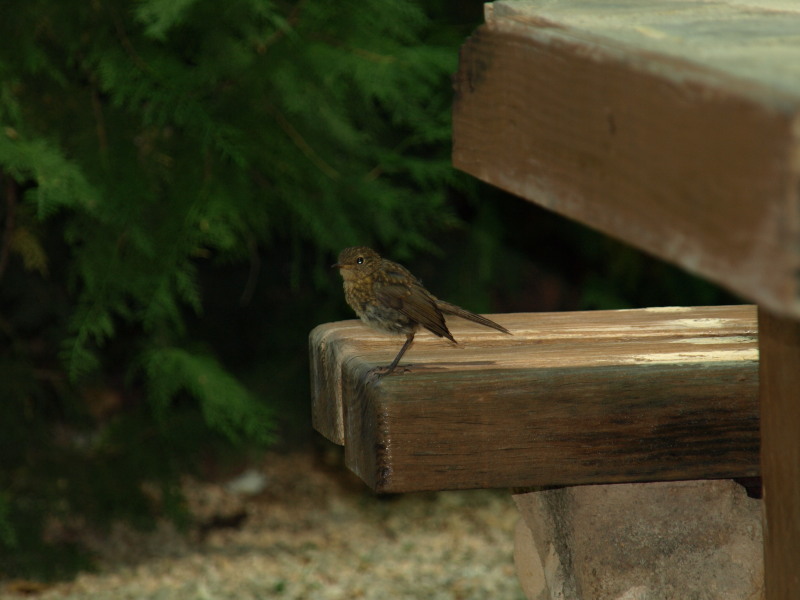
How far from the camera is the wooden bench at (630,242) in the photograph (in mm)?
788

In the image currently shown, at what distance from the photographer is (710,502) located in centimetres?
202

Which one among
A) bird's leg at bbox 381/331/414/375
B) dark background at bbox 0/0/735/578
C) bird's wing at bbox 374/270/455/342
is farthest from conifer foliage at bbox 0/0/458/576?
bird's leg at bbox 381/331/414/375

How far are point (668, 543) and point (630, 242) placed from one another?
1.20 m

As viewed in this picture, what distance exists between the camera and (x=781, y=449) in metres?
1.43

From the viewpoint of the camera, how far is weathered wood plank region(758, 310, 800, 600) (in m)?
1.38

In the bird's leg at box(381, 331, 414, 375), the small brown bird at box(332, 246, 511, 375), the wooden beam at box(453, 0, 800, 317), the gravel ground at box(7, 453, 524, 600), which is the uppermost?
the wooden beam at box(453, 0, 800, 317)

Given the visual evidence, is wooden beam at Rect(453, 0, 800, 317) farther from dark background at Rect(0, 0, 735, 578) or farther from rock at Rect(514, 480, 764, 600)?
dark background at Rect(0, 0, 735, 578)

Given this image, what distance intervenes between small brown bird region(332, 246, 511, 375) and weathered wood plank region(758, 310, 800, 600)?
1.89 feet

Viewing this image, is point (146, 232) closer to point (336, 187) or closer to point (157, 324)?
point (157, 324)

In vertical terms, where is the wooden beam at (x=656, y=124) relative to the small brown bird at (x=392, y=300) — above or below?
above

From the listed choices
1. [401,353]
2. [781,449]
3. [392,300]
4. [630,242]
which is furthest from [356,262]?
[630,242]

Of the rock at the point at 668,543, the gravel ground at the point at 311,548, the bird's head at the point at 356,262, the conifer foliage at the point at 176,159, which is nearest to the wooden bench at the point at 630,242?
the rock at the point at 668,543

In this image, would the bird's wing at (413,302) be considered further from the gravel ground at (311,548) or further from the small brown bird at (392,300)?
the gravel ground at (311,548)

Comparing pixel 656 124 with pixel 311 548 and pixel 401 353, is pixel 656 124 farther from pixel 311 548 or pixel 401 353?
pixel 311 548
